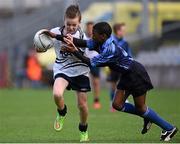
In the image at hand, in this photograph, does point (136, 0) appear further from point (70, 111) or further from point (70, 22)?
point (70, 22)

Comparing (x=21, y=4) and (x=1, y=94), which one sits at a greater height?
(x=21, y=4)

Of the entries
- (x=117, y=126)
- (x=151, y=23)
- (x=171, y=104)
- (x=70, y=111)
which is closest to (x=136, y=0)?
(x=151, y=23)

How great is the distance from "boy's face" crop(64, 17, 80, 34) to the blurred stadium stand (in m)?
17.1

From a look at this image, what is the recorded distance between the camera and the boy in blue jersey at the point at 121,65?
12.1 m

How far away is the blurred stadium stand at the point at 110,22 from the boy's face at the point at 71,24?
17122 mm

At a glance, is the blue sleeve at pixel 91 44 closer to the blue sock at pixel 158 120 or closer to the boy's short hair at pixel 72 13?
the boy's short hair at pixel 72 13

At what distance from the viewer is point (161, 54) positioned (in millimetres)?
31188

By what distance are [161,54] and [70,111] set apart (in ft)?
38.4

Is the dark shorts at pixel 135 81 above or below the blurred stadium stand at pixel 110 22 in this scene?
above

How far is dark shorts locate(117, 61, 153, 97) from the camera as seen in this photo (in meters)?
12.5

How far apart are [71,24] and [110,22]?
18608mm

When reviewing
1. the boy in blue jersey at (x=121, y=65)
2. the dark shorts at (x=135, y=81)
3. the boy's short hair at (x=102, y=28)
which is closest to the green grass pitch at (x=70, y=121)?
the boy in blue jersey at (x=121, y=65)

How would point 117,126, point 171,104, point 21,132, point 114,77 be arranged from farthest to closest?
point 171,104 → point 114,77 → point 117,126 → point 21,132

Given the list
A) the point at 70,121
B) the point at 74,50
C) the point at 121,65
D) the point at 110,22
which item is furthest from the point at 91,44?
the point at 110,22
